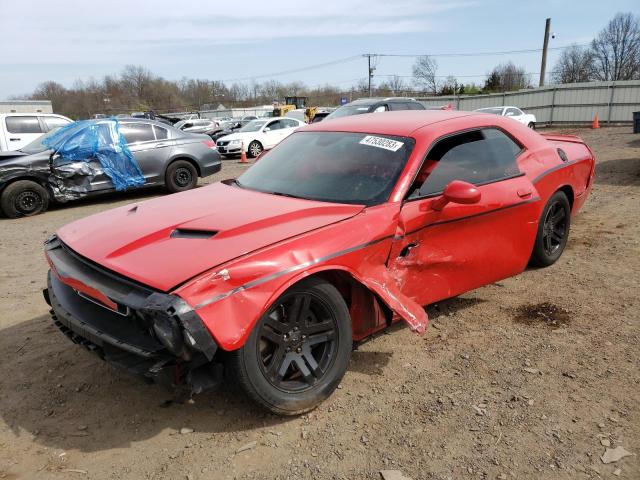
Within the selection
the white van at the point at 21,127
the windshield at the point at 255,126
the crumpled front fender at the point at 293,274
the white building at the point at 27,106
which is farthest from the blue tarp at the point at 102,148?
the white building at the point at 27,106

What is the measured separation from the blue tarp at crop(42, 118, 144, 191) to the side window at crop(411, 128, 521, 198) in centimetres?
708

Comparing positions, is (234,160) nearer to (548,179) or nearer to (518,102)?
(548,179)

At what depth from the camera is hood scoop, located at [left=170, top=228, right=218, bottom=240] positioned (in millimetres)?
2623

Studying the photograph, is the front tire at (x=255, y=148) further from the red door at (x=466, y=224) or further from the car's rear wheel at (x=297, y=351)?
the car's rear wheel at (x=297, y=351)

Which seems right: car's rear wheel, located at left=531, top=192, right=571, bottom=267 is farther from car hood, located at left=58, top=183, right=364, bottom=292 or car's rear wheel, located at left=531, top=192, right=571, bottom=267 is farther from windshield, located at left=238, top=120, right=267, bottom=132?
windshield, located at left=238, top=120, right=267, bottom=132

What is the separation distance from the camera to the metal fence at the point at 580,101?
23.4 metres

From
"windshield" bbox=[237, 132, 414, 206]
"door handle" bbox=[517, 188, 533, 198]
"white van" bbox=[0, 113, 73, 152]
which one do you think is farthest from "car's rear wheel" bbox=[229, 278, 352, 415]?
"white van" bbox=[0, 113, 73, 152]

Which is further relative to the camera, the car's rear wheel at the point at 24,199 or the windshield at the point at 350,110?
the windshield at the point at 350,110

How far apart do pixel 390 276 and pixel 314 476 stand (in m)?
1.23

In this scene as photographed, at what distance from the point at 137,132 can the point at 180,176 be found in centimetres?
118

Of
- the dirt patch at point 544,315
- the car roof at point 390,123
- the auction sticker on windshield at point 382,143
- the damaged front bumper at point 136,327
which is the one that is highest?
the car roof at point 390,123

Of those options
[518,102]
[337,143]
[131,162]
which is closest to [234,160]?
[131,162]

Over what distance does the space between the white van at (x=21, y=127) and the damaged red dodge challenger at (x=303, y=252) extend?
1033cm

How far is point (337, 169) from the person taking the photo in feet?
11.1
